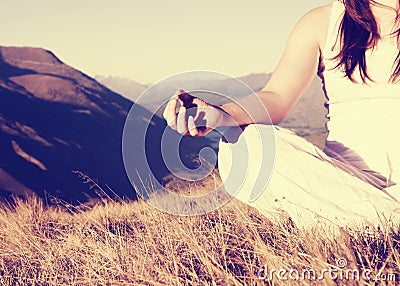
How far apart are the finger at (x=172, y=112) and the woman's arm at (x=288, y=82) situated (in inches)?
6.9

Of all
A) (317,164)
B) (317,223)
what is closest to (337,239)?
(317,223)

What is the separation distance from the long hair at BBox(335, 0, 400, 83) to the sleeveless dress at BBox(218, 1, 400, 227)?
0.04 m

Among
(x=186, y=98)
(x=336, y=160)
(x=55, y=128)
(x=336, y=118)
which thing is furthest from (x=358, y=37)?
(x=55, y=128)

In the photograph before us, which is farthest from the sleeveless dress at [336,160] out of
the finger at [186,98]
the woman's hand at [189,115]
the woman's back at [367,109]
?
the finger at [186,98]

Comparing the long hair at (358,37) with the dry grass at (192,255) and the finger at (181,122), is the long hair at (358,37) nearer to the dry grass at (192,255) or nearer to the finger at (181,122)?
the dry grass at (192,255)

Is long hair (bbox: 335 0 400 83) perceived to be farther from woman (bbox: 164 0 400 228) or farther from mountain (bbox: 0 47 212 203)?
A: mountain (bbox: 0 47 212 203)

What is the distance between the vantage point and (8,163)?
5338cm

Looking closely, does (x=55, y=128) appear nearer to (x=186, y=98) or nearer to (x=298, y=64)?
(x=298, y=64)

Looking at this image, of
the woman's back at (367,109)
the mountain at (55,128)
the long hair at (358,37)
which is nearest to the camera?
the woman's back at (367,109)

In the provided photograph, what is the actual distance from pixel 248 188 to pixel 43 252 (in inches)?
47.2

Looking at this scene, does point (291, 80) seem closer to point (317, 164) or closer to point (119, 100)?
point (317, 164)

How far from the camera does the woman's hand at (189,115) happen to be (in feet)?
6.78

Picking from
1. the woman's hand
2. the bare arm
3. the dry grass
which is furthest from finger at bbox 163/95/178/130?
the bare arm

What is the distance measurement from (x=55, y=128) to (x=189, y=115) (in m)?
69.3
